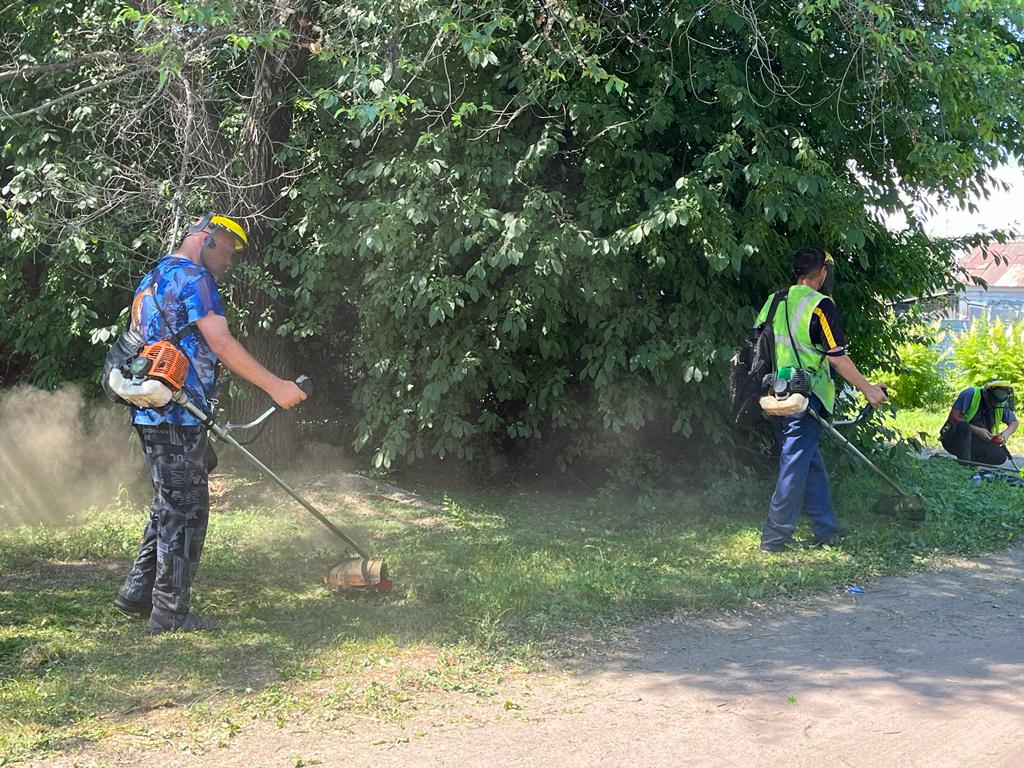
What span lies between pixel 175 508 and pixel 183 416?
17.8 inches

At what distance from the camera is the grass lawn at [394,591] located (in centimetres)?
440

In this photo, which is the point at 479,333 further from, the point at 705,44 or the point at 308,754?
the point at 308,754

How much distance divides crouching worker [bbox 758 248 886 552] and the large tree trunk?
153 inches

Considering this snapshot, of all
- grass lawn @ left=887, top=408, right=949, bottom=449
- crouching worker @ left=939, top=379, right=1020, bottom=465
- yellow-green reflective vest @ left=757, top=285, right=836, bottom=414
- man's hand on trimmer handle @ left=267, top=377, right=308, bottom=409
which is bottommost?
grass lawn @ left=887, top=408, right=949, bottom=449

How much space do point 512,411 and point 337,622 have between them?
3.54 meters

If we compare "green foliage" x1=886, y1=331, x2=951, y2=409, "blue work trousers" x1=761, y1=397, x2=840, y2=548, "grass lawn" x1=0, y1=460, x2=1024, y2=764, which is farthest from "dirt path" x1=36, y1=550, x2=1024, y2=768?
"green foliage" x1=886, y1=331, x2=951, y2=409

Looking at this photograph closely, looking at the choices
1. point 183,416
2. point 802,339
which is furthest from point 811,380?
point 183,416

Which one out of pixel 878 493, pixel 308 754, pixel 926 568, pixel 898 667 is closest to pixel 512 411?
pixel 878 493

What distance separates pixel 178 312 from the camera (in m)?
5.30

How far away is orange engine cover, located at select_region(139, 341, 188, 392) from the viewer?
513 centimetres

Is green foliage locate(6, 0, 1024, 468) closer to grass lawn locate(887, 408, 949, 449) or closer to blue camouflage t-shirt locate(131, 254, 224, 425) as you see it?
blue camouflage t-shirt locate(131, 254, 224, 425)

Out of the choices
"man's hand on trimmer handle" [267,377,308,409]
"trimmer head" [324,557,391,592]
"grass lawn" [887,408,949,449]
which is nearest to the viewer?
"man's hand on trimmer handle" [267,377,308,409]

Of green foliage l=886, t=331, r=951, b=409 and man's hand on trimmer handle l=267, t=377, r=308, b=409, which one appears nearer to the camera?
man's hand on trimmer handle l=267, t=377, r=308, b=409

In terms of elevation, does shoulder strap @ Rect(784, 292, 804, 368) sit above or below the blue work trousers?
above
